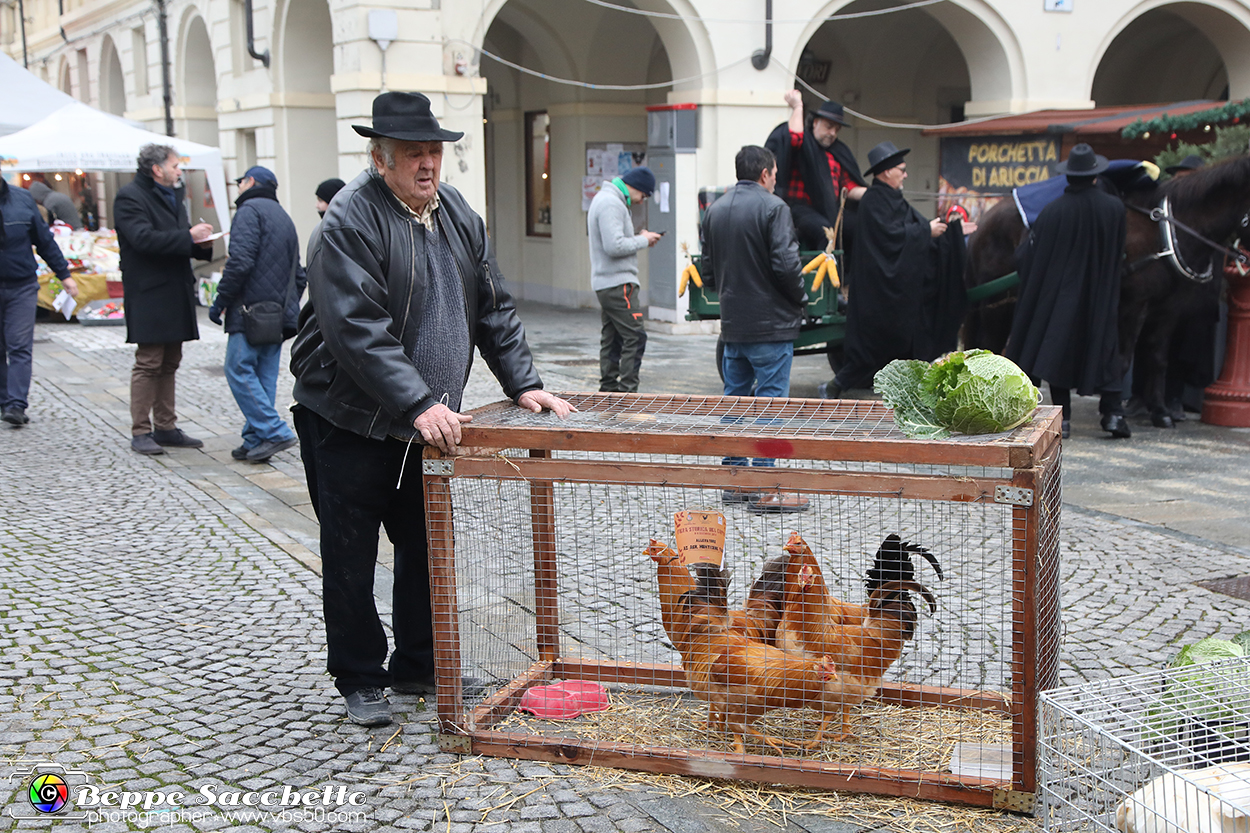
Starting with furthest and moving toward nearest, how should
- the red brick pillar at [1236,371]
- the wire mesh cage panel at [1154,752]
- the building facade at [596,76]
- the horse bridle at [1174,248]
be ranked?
1. the building facade at [596,76]
2. the red brick pillar at [1236,371]
3. the horse bridle at [1174,248]
4. the wire mesh cage panel at [1154,752]

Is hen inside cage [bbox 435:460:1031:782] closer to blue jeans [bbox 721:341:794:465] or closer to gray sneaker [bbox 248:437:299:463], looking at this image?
blue jeans [bbox 721:341:794:465]

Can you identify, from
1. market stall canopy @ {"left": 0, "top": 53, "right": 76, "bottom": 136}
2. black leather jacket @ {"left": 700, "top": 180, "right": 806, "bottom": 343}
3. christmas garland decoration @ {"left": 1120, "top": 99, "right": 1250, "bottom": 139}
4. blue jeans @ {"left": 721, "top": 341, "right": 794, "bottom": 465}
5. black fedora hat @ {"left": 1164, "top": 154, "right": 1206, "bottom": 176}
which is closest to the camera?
black leather jacket @ {"left": 700, "top": 180, "right": 806, "bottom": 343}

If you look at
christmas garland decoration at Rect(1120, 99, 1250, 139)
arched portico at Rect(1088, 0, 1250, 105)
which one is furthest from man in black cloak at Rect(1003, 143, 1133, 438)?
arched portico at Rect(1088, 0, 1250, 105)

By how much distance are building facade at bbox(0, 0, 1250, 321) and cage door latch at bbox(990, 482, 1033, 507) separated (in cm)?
1011

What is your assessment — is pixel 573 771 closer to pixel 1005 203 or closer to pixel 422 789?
pixel 422 789

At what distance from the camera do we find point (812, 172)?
8539mm

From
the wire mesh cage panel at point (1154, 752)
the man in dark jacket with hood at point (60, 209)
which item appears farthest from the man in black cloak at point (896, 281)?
the man in dark jacket with hood at point (60, 209)

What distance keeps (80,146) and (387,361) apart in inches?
528

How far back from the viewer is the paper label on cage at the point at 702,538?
10.7 ft

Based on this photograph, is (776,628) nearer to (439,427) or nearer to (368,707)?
(439,427)

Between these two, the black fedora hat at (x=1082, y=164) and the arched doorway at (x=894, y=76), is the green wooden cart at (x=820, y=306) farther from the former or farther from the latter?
the arched doorway at (x=894, y=76)

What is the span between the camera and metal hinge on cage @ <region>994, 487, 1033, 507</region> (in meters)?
2.90

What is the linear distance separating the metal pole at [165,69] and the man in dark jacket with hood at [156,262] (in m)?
13.9

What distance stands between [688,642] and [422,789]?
0.83 metres
